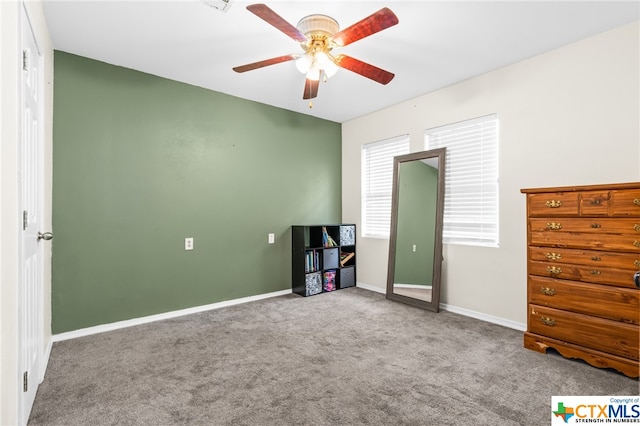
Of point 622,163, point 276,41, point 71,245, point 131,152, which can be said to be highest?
point 276,41

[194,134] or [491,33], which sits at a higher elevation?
[491,33]

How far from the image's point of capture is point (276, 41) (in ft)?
8.83

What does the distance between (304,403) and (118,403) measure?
1.08m

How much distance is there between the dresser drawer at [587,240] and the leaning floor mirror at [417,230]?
1.17 metres

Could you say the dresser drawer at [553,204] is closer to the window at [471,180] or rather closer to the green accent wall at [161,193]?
the window at [471,180]

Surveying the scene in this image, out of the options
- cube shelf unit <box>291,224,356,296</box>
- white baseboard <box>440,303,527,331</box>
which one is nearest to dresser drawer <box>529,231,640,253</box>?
white baseboard <box>440,303,527,331</box>

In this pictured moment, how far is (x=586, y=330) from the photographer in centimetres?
228

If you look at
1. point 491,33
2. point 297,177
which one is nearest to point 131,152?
point 297,177

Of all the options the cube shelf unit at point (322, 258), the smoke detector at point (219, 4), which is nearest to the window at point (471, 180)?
the cube shelf unit at point (322, 258)

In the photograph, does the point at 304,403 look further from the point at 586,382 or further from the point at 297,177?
the point at 297,177

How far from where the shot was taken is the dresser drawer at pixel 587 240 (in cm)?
213

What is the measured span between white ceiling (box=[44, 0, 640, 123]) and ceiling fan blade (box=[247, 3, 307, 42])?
340mm

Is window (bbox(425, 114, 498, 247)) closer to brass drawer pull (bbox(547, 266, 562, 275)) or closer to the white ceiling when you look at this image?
the white ceiling

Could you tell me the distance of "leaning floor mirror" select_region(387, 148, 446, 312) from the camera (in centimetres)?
366
